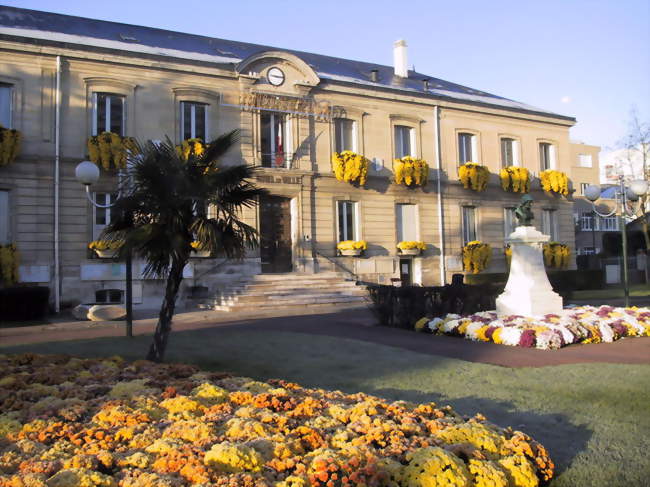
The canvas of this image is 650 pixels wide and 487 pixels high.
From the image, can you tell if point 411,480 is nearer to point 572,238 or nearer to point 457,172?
point 457,172

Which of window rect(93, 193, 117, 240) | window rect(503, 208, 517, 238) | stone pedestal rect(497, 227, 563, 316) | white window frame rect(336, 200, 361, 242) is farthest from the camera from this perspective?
window rect(503, 208, 517, 238)

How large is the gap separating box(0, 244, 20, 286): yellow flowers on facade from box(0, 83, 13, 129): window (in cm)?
431

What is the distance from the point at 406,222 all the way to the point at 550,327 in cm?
1534

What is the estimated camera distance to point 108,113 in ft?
67.7

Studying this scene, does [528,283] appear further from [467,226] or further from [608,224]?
[608,224]

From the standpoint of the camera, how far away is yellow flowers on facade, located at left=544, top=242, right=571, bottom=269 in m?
29.1

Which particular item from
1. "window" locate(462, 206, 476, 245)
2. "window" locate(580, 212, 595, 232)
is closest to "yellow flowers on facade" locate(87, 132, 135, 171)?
"window" locate(462, 206, 476, 245)

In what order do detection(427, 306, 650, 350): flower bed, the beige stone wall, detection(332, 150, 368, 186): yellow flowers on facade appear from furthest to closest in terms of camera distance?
detection(332, 150, 368, 186): yellow flowers on facade
the beige stone wall
detection(427, 306, 650, 350): flower bed

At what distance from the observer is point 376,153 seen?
25.3 metres

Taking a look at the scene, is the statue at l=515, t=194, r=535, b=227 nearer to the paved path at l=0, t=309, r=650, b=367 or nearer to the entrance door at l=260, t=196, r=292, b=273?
the paved path at l=0, t=309, r=650, b=367

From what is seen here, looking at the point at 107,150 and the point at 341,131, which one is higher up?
the point at 341,131

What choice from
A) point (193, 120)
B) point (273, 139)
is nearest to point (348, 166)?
point (273, 139)

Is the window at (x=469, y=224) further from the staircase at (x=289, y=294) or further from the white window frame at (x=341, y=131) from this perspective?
the staircase at (x=289, y=294)

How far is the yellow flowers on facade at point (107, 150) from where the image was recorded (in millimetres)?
19672
